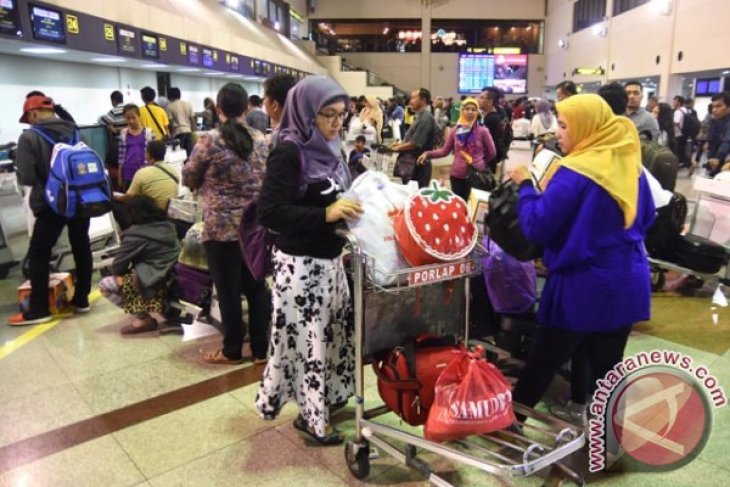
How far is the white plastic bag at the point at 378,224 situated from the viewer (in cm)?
201

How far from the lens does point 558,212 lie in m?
2.07

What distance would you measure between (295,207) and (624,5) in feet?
68.1

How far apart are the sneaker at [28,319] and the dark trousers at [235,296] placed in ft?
5.34

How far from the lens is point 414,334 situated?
92.9 inches

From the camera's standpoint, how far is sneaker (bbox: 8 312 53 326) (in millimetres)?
4203

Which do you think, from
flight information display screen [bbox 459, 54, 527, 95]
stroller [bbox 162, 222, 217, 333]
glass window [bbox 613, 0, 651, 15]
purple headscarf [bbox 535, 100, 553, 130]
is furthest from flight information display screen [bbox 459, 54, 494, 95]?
stroller [bbox 162, 222, 217, 333]

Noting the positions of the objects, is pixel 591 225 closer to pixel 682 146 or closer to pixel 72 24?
pixel 72 24

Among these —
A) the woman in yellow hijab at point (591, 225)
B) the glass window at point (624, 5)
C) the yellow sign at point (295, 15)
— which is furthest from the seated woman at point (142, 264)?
the yellow sign at point (295, 15)

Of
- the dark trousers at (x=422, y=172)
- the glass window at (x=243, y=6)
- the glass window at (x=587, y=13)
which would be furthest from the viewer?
the glass window at (x=587, y=13)

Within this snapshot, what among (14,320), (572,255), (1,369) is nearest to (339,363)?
(572,255)

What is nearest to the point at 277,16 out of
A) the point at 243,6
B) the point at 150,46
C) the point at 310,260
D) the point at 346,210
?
the point at 243,6

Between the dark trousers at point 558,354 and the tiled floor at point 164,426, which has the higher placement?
the dark trousers at point 558,354

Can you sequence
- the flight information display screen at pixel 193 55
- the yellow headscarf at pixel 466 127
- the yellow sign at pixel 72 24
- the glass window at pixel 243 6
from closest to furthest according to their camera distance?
the yellow headscarf at pixel 466 127, the yellow sign at pixel 72 24, the flight information display screen at pixel 193 55, the glass window at pixel 243 6

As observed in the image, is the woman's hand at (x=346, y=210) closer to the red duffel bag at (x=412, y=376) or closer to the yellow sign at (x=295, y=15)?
the red duffel bag at (x=412, y=376)
